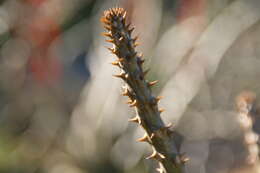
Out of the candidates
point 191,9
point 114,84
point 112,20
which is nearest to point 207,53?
point 191,9

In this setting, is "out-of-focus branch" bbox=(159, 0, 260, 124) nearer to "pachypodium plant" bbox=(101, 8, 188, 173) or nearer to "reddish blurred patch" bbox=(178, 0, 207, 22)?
"reddish blurred patch" bbox=(178, 0, 207, 22)

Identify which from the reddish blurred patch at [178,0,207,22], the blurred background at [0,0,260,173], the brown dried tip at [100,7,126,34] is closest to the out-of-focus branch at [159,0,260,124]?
the blurred background at [0,0,260,173]

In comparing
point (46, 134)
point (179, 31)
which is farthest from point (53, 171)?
point (179, 31)

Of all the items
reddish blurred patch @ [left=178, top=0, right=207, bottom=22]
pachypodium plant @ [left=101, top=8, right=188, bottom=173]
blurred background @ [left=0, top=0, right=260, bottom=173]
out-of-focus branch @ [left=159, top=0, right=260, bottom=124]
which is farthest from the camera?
reddish blurred patch @ [left=178, top=0, right=207, bottom=22]

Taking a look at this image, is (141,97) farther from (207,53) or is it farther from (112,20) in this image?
(207,53)

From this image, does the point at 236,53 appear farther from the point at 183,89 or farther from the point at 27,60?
the point at 27,60

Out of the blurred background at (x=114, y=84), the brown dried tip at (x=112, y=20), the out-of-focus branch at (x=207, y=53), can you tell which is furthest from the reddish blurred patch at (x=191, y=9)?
the brown dried tip at (x=112, y=20)

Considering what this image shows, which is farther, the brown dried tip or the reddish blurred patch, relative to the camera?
the reddish blurred patch
